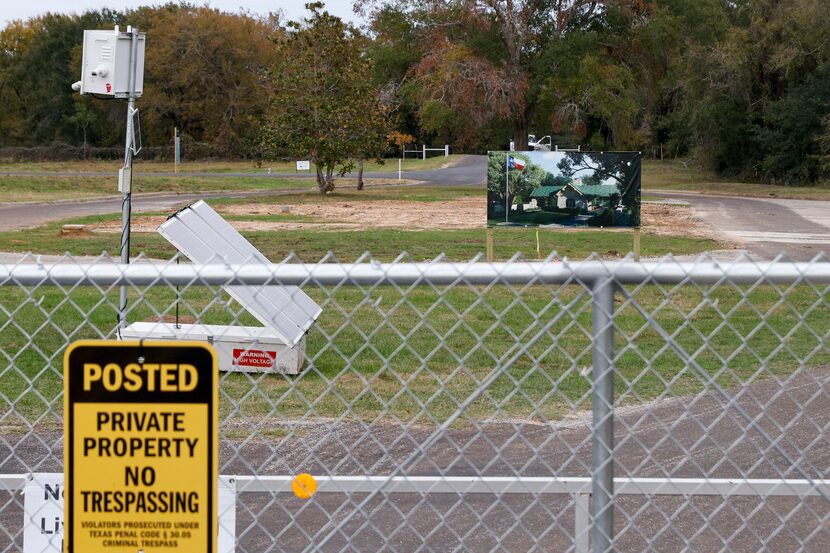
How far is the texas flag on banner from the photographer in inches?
650

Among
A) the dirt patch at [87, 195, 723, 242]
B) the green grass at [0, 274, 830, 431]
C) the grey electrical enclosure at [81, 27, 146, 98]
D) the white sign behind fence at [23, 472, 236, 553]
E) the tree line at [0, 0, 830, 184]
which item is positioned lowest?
the green grass at [0, 274, 830, 431]

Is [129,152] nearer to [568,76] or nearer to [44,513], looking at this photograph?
[44,513]

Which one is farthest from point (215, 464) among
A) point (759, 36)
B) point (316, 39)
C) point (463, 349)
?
point (759, 36)

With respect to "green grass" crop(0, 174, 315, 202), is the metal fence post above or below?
below

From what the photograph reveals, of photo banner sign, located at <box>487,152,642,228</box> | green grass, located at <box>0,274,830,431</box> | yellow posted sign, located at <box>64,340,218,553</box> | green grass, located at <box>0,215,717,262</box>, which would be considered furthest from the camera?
green grass, located at <box>0,215,717,262</box>

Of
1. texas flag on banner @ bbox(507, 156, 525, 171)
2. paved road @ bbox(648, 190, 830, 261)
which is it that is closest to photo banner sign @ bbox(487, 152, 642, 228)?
texas flag on banner @ bbox(507, 156, 525, 171)

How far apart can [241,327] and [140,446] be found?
4576mm

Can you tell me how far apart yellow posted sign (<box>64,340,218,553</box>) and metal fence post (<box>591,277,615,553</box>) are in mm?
1010

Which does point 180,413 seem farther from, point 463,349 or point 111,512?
point 463,349

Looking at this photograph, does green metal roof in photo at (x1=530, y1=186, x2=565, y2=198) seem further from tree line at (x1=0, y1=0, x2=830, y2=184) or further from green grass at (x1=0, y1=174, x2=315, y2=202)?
green grass at (x1=0, y1=174, x2=315, y2=202)

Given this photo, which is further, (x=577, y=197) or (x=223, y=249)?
(x=577, y=197)

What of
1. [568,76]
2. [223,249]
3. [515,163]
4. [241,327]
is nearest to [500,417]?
[241,327]

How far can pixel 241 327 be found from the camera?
23.6ft

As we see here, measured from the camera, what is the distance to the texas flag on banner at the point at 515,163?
54.2 feet
